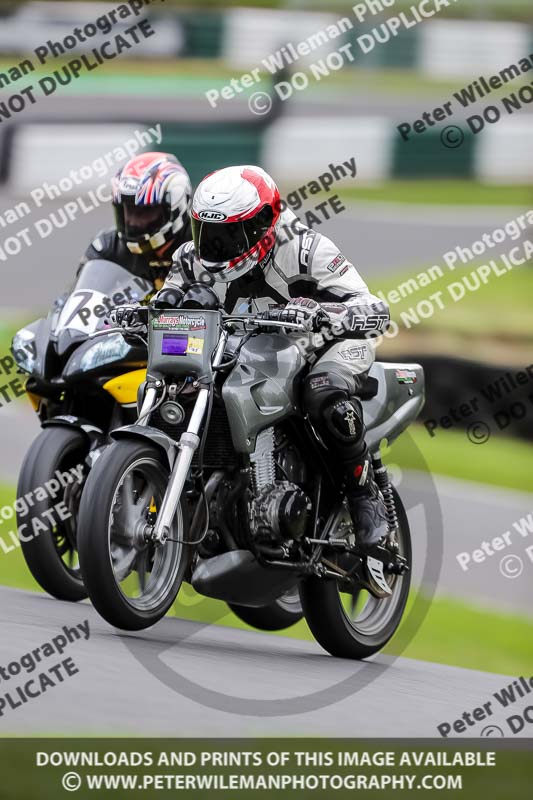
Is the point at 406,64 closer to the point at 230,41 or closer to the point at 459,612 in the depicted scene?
the point at 230,41

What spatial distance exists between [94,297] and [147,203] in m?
0.60

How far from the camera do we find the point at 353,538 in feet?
20.3

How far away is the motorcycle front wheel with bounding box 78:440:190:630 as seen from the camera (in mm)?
5027

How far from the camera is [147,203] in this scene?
6.98 metres

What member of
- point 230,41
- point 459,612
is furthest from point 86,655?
point 230,41

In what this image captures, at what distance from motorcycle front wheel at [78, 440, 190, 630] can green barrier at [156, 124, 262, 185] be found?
11319 mm

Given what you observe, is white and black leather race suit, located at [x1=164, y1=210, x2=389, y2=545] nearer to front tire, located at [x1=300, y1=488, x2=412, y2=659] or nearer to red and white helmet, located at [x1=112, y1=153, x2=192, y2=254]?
front tire, located at [x1=300, y1=488, x2=412, y2=659]

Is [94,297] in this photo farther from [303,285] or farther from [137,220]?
[303,285]

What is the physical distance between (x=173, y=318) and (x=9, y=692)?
1640 mm

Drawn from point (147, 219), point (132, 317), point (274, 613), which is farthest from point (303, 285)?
point (274, 613)

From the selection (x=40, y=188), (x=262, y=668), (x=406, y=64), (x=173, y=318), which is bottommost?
(x=262, y=668)

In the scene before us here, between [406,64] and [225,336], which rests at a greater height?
[406,64]

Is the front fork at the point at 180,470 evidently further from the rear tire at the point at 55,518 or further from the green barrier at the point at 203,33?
the green barrier at the point at 203,33

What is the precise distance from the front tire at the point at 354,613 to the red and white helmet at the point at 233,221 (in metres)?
1.41
